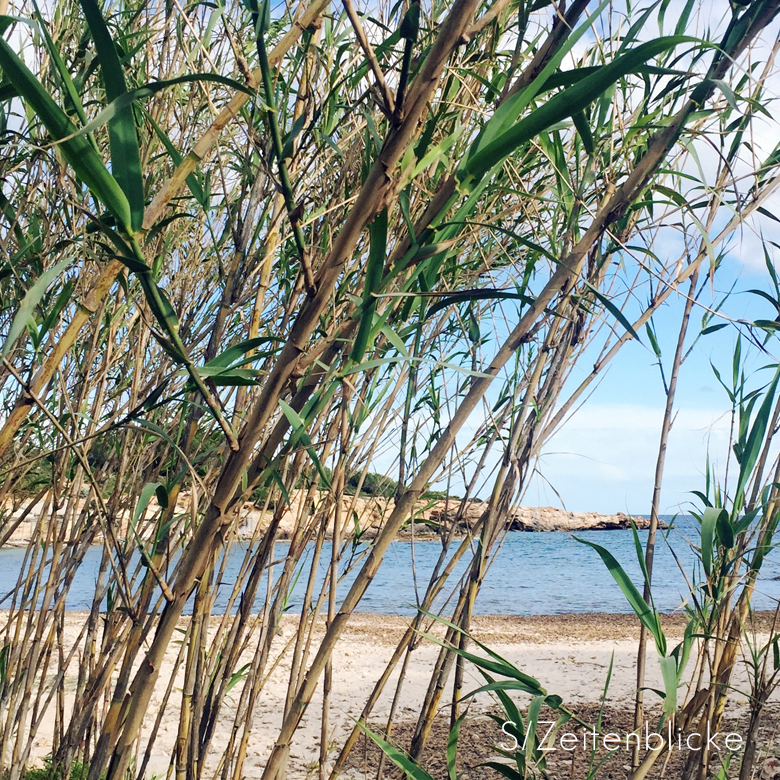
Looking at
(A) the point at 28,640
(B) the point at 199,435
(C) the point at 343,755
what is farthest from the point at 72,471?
(C) the point at 343,755

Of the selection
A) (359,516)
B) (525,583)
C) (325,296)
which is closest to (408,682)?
(359,516)

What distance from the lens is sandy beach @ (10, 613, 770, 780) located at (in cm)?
367

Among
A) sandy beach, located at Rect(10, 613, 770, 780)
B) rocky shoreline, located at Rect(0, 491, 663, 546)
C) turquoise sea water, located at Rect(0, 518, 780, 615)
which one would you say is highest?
rocky shoreline, located at Rect(0, 491, 663, 546)

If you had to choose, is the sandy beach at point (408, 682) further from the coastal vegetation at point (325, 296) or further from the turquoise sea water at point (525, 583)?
the turquoise sea water at point (525, 583)

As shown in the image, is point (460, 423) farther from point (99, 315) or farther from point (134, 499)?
point (134, 499)

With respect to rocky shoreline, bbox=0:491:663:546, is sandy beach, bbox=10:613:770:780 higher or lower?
lower

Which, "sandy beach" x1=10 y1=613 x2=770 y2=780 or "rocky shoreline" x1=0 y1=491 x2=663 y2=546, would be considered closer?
"rocky shoreline" x1=0 y1=491 x2=663 y2=546

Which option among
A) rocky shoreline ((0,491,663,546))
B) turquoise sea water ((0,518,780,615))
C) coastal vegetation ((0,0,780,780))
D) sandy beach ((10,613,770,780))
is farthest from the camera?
turquoise sea water ((0,518,780,615))

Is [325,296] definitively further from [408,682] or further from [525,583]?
[525,583]

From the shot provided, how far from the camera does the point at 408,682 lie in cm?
590

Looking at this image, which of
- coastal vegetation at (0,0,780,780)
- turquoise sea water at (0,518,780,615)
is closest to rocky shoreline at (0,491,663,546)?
coastal vegetation at (0,0,780,780)

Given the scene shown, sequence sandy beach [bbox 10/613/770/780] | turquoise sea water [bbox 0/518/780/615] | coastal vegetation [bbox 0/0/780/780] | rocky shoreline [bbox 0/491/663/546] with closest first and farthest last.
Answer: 1. coastal vegetation [bbox 0/0/780/780]
2. rocky shoreline [bbox 0/491/663/546]
3. sandy beach [bbox 10/613/770/780]
4. turquoise sea water [bbox 0/518/780/615]

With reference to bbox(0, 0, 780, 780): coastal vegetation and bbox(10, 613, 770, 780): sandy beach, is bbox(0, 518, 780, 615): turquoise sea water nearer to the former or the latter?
bbox(10, 613, 770, 780): sandy beach

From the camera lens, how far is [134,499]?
1.89 meters
